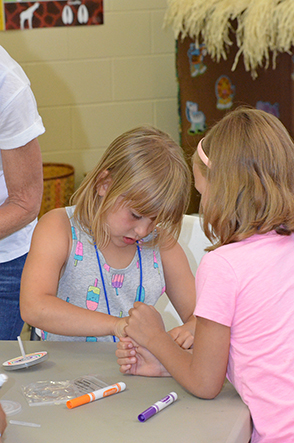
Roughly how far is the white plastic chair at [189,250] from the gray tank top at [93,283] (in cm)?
17

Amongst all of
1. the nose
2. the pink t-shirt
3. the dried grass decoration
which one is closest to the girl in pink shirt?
the pink t-shirt

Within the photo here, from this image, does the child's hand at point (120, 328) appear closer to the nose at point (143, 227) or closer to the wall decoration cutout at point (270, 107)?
the nose at point (143, 227)

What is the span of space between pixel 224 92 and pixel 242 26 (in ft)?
1.19

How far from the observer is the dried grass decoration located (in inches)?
85.4

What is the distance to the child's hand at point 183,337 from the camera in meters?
1.13

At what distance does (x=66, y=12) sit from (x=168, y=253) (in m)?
2.00

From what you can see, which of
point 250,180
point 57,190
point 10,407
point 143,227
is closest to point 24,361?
point 10,407

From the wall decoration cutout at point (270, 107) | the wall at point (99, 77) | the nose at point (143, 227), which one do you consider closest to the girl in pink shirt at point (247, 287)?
the nose at point (143, 227)

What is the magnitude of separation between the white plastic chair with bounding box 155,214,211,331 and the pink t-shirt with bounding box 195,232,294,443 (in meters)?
0.56

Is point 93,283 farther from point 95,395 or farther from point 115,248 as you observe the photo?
point 95,395

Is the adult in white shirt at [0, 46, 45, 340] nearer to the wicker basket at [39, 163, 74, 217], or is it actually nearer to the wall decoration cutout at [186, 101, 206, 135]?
the wicker basket at [39, 163, 74, 217]

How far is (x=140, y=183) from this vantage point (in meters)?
1.17

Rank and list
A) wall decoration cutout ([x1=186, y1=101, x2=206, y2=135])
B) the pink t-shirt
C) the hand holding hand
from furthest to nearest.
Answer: wall decoration cutout ([x1=186, y1=101, x2=206, y2=135]) → the hand holding hand → the pink t-shirt

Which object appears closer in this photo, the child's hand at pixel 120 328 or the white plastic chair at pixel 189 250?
the child's hand at pixel 120 328
